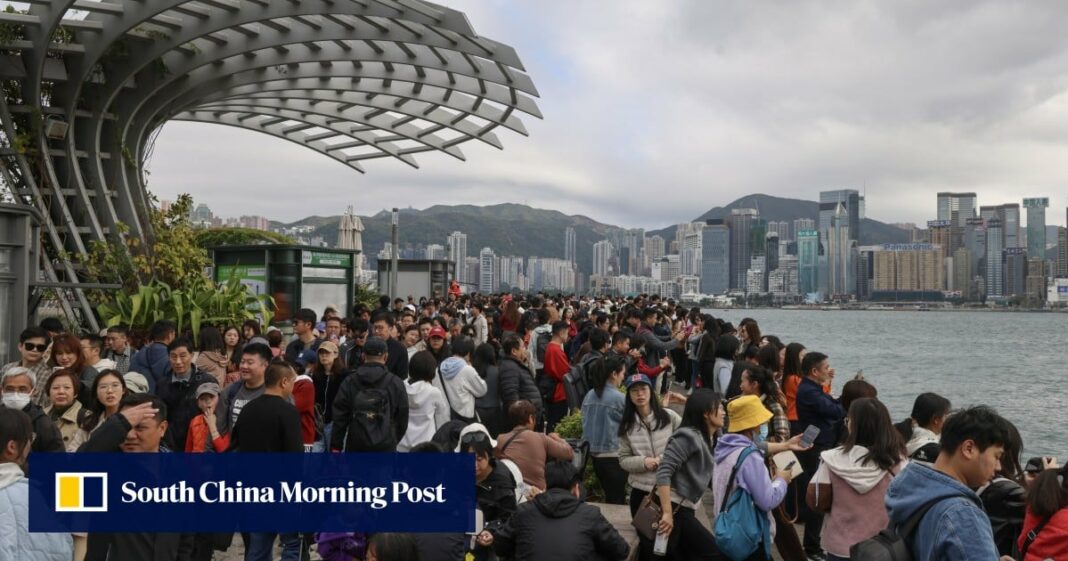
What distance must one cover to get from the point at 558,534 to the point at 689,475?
1.12 meters

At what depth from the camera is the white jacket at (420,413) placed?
6773mm

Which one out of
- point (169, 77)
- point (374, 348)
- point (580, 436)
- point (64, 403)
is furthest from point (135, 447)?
point (169, 77)

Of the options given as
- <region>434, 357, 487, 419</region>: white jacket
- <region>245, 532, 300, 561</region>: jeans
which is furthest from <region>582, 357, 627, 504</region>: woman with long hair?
<region>245, 532, 300, 561</region>: jeans

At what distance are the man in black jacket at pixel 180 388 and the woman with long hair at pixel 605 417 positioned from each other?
2779 millimetres

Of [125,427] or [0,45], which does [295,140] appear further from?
[125,427]

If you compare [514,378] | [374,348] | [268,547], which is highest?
[374,348]

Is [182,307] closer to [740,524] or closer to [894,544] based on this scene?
[740,524]

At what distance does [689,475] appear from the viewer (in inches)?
198

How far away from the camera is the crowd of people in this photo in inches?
134

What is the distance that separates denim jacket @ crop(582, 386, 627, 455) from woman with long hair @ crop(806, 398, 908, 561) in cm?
222

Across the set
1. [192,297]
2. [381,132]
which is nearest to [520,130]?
[381,132]

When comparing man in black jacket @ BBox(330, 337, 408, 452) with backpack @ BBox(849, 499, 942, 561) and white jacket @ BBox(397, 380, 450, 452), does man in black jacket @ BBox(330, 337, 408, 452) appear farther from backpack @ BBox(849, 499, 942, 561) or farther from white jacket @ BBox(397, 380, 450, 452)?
backpack @ BBox(849, 499, 942, 561)

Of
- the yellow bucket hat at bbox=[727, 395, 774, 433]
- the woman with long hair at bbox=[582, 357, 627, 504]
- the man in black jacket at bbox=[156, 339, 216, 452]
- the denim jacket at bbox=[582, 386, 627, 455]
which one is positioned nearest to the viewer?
the yellow bucket hat at bbox=[727, 395, 774, 433]

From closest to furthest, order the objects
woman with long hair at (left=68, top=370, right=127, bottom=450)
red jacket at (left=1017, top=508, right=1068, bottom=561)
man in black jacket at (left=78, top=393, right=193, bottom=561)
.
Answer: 1. red jacket at (left=1017, top=508, right=1068, bottom=561)
2. man in black jacket at (left=78, top=393, right=193, bottom=561)
3. woman with long hair at (left=68, top=370, right=127, bottom=450)
